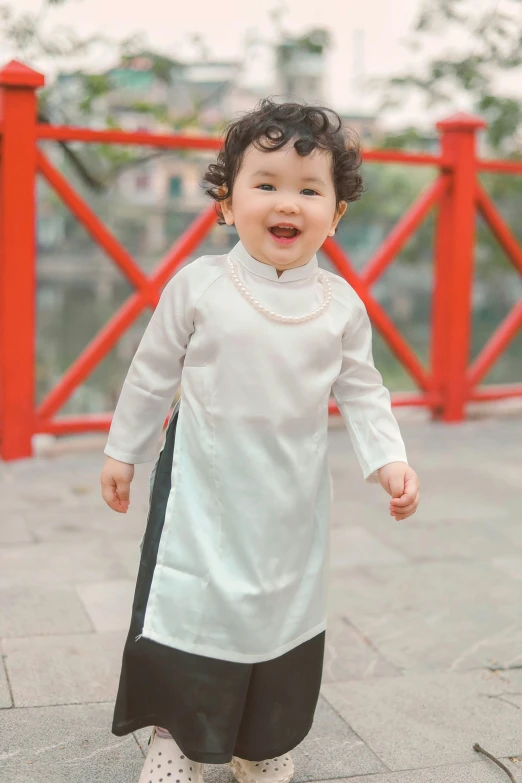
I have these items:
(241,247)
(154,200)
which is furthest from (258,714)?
(154,200)

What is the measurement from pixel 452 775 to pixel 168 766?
567 mm

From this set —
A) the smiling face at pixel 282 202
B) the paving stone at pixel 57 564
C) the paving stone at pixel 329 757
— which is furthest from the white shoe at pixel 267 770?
the paving stone at pixel 57 564

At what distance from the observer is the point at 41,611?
9.14 ft

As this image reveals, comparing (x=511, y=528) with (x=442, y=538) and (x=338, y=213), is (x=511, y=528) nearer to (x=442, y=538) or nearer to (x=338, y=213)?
(x=442, y=538)

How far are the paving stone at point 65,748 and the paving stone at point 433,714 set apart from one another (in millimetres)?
503

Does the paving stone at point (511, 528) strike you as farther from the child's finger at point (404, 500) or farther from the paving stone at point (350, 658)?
the child's finger at point (404, 500)

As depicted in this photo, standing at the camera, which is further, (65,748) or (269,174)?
(65,748)

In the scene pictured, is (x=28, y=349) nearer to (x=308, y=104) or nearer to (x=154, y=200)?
(x=308, y=104)

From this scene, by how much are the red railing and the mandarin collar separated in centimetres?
258

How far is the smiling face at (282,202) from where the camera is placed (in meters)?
1.81

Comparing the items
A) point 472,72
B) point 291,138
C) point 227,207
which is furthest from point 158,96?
point 291,138

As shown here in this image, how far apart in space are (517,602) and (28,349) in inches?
89.6

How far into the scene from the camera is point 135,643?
6.01 feet

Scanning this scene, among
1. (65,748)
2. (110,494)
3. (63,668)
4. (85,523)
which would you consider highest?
(110,494)
